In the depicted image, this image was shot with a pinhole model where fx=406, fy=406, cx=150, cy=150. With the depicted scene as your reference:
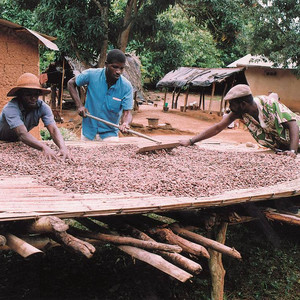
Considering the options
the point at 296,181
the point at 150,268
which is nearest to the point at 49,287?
the point at 150,268

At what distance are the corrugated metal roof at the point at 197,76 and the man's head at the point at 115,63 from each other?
1247 cm

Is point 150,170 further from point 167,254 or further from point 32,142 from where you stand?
point 32,142

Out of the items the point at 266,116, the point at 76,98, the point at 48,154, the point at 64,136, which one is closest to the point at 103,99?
the point at 76,98

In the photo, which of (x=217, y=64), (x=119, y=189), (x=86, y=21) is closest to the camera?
(x=119, y=189)

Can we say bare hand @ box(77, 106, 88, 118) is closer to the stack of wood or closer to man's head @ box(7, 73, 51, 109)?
man's head @ box(7, 73, 51, 109)

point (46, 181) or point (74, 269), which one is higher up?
point (46, 181)

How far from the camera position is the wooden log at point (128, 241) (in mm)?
2414

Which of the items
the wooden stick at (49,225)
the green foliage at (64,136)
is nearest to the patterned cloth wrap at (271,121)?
the wooden stick at (49,225)

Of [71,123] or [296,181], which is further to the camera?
[71,123]

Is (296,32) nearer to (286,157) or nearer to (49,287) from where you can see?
(286,157)

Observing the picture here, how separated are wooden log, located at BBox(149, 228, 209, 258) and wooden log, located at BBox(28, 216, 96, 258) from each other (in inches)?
26.1

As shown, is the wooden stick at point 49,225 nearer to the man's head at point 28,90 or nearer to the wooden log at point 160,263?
the wooden log at point 160,263

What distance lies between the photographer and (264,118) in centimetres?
438

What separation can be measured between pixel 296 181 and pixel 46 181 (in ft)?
6.87
